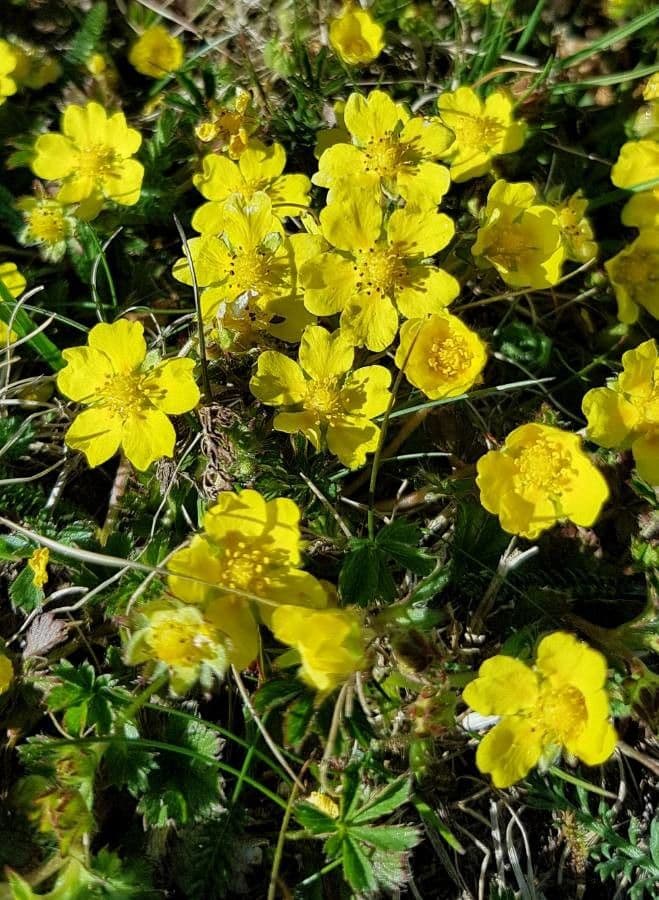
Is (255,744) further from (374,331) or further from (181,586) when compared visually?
(374,331)

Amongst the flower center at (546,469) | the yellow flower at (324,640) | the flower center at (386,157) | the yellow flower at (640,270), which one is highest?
the flower center at (386,157)

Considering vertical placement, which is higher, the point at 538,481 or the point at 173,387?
the point at 173,387

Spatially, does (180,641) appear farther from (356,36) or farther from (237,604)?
(356,36)

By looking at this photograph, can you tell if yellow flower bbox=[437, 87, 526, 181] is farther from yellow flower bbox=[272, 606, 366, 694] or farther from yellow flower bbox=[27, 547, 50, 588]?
yellow flower bbox=[27, 547, 50, 588]

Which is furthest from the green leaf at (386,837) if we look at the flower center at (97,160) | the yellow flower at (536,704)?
the flower center at (97,160)

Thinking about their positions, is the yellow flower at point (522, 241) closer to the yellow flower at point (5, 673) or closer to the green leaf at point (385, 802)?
the green leaf at point (385, 802)

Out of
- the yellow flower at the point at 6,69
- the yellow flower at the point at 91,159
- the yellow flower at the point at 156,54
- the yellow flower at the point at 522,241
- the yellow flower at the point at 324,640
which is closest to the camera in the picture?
the yellow flower at the point at 324,640

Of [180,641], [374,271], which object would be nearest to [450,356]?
[374,271]
